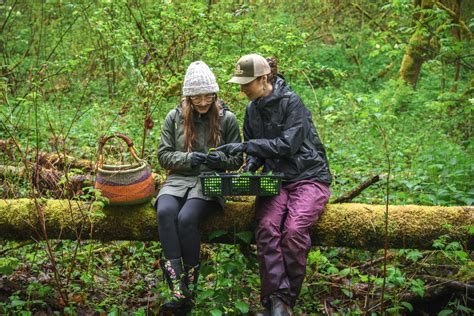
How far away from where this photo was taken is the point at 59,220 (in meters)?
4.23

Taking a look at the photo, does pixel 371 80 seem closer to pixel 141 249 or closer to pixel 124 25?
pixel 124 25

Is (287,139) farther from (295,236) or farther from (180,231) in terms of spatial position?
(180,231)

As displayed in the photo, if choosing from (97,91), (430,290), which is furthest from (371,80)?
(430,290)

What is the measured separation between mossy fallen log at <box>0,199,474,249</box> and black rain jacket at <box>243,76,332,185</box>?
41 cm

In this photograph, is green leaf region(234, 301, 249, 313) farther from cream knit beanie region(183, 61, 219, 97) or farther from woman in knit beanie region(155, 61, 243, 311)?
cream knit beanie region(183, 61, 219, 97)

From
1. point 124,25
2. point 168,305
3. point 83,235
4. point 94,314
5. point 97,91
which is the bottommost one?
point 94,314

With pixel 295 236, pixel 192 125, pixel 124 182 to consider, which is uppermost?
pixel 192 125

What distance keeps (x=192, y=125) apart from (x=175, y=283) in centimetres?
139

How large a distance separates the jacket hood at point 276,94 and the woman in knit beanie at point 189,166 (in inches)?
13.9

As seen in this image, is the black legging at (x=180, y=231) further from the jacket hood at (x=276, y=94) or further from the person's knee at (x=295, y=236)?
the jacket hood at (x=276, y=94)

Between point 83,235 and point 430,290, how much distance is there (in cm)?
303

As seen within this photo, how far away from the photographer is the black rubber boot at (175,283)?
3675mm

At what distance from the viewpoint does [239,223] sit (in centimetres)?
414

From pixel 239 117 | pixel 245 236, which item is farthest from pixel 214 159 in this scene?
pixel 239 117
